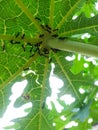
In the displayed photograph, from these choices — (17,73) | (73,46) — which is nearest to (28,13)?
(73,46)

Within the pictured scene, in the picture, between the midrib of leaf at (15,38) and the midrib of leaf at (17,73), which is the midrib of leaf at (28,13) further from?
the midrib of leaf at (17,73)

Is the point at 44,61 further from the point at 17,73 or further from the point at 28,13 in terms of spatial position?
the point at 28,13

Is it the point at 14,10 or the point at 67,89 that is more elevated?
the point at 14,10

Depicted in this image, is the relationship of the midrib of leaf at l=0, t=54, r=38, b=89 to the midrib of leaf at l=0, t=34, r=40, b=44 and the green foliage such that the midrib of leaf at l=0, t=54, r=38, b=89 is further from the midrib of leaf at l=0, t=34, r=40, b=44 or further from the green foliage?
the midrib of leaf at l=0, t=34, r=40, b=44

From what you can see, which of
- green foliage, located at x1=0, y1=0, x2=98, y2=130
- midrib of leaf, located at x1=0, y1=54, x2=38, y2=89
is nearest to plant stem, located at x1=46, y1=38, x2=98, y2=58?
green foliage, located at x1=0, y1=0, x2=98, y2=130

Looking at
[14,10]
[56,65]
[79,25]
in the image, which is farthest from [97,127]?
[14,10]

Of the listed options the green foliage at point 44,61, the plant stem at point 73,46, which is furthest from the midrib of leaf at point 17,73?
the plant stem at point 73,46

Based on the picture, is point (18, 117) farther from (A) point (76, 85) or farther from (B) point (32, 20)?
(B) point (32, 20)

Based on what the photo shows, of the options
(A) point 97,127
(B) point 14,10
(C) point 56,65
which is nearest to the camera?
(B) point 14,10
